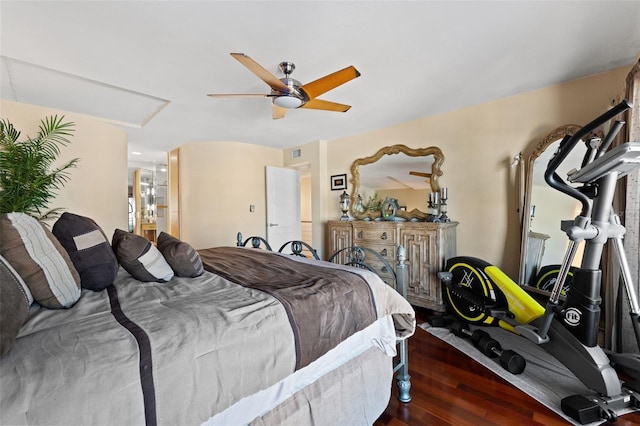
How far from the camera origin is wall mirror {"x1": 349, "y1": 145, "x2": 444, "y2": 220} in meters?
3.55

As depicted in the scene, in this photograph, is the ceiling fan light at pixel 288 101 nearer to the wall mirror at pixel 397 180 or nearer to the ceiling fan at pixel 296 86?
the ceiling fan at pixel 296 86

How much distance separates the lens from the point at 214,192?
4.80 meters

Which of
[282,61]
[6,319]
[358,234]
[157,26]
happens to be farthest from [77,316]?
[358,234]

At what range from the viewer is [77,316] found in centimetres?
92

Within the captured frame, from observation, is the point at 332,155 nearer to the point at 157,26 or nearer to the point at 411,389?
the point at 157,26

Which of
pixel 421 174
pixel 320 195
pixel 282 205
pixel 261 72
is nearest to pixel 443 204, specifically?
pixel 421 174

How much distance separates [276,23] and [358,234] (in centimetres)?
267

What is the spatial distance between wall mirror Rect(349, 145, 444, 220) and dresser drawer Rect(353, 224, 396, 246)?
293mm

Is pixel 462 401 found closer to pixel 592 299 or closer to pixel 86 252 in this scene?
pixel 592 299

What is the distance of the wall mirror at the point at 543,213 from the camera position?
2.54 m

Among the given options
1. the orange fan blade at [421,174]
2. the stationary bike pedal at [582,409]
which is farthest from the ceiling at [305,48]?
the stationary bike pedal at [582,409]

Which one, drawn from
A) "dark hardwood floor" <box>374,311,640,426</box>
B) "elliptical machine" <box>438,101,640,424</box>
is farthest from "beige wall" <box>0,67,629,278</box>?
"dark hardwood floor" <box>374,311,640,426</box>

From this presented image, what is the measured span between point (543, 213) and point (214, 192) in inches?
181

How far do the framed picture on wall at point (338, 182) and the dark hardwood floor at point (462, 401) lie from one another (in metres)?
2.86
